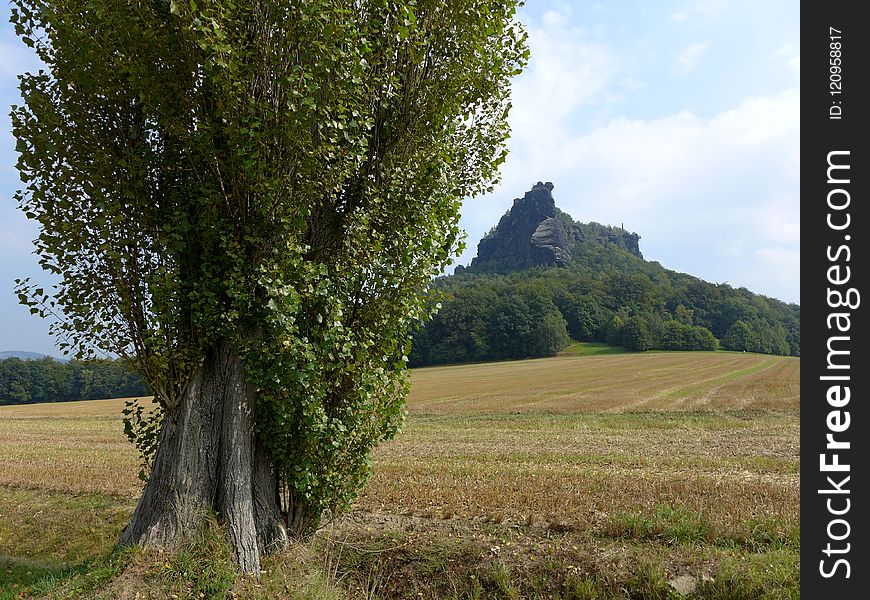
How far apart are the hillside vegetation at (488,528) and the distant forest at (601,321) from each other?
73758 mm

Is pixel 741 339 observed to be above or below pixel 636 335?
below

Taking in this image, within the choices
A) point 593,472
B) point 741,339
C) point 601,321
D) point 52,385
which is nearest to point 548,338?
point 601,321

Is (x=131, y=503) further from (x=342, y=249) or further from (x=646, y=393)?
(x=646, y=393)

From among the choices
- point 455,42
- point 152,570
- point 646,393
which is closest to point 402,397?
point 152,570

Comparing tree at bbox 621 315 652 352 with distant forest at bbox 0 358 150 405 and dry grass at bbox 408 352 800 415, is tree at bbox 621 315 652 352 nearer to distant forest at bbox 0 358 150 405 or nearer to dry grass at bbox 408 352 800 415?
dry grass at bbox 408 352 800 415

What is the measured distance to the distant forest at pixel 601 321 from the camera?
100 m

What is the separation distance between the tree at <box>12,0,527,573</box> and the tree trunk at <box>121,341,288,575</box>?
22mm

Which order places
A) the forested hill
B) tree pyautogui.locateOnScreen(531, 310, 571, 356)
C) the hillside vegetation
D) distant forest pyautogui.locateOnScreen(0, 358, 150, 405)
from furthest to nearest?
the forested hill → tree pyautogui.locateOnScreen(531, 310, 571, 356) → distant forest pyautogui.locateOnScreen(0, 358, 150, 405) → the hillside vegetation

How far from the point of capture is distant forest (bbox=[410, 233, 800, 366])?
10025cm

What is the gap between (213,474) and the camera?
257 inches

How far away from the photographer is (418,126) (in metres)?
7.54

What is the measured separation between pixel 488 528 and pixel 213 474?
4.10m

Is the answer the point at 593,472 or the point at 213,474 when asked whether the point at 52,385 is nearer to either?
the point at 593,472

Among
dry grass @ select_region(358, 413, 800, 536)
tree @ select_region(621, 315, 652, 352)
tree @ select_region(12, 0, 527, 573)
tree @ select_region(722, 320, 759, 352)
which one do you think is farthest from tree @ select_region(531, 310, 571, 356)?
tree @ select_region(12, 0, 527, 573)
